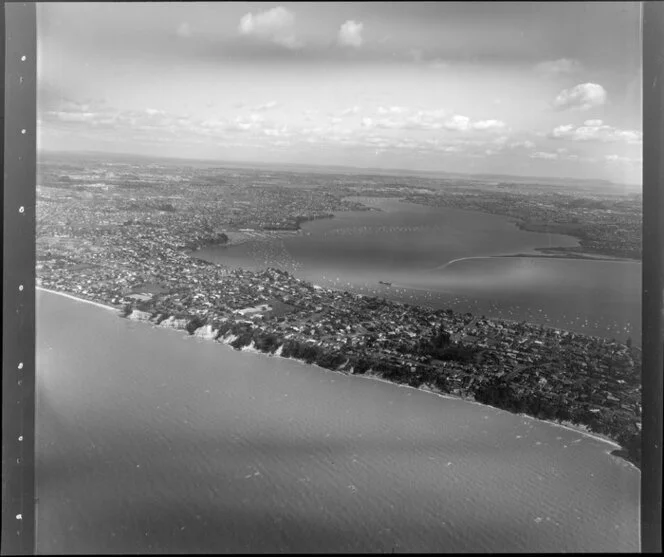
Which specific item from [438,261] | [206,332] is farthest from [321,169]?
[206,332]

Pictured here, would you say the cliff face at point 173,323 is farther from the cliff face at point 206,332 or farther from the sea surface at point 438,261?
the sea surface at point 438,261

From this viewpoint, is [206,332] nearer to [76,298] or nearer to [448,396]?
[76,298]

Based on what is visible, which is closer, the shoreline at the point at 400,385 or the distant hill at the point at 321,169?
the shoreline at the point at 400,385

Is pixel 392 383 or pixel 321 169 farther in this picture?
pixel 321 169

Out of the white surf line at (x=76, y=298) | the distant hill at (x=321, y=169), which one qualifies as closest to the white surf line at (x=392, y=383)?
the white surf line at (x=76, y=298)

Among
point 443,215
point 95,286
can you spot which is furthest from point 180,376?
point 443,215

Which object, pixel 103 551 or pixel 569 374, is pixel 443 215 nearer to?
pixel 569 374
